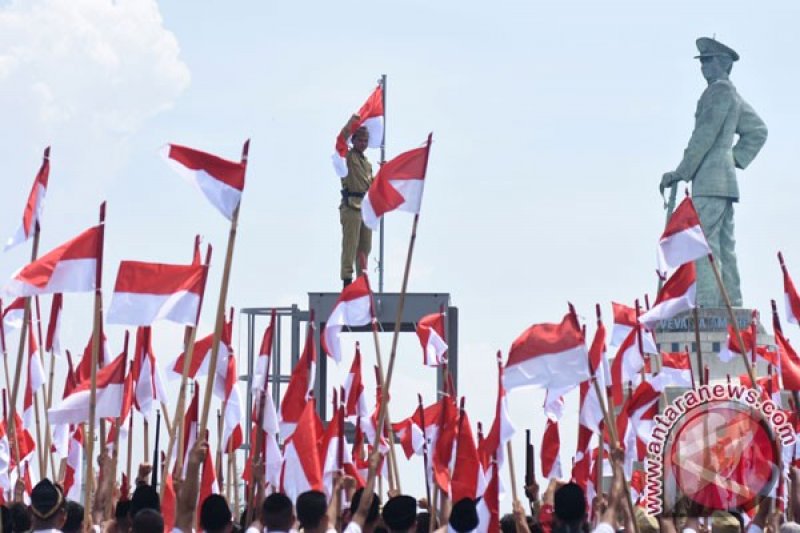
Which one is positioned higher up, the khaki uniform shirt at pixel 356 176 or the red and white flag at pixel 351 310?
the khaki uniform shirt at pixel 356 176

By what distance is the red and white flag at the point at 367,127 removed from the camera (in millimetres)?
24984

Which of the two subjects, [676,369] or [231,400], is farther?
[676,369]

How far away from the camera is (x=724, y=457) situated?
39.2ft

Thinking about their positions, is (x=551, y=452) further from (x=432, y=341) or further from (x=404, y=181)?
(x=404, y=181)

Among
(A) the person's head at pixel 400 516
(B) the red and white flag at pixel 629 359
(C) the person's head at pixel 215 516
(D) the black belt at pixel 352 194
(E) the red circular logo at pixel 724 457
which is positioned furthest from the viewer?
(D) the black belt at pixel 352 194

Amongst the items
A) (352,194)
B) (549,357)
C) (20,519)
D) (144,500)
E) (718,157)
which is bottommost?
(20,519)

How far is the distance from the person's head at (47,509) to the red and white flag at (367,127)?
13.9 meters

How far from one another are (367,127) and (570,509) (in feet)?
51.8

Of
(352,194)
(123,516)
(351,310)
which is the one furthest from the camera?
(352,194)

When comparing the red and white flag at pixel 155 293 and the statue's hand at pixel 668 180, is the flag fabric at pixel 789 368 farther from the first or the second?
the statue's hand at pixel 668 180

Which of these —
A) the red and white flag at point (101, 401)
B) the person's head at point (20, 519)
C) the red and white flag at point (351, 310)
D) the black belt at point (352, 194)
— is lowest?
the person's head at point (20, 519)

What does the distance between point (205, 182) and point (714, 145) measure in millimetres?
43279

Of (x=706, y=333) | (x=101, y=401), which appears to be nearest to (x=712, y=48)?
(x=706, y=333)

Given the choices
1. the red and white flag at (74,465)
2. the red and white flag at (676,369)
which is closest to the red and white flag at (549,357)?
the red and white flag at (74,465)
